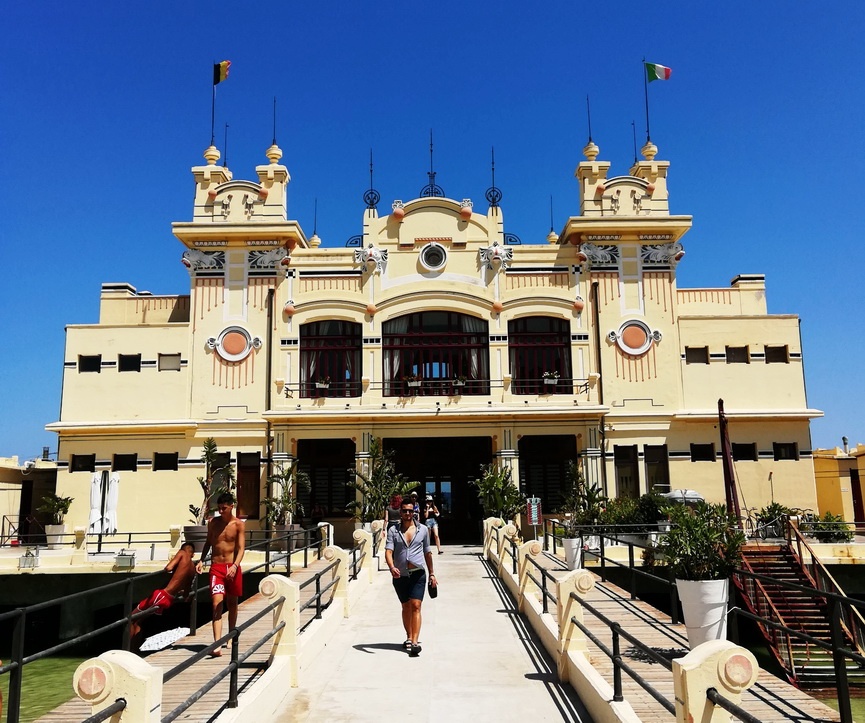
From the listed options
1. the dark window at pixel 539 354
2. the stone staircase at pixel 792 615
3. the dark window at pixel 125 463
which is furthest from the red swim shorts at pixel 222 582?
the dark window at pixel 125 463

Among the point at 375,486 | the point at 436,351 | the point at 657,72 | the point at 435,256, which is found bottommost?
the point at 375,486

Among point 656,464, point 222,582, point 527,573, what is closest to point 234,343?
point 656,464

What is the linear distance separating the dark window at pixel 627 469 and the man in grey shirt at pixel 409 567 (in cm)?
1829

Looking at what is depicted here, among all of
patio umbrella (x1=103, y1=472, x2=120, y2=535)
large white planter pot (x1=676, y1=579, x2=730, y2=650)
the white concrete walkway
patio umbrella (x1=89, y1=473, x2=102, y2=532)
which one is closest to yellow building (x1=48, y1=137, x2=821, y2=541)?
patio umbrella (x1=103, y1=472, x2=120, y2=535)

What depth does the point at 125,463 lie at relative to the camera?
1083 inches

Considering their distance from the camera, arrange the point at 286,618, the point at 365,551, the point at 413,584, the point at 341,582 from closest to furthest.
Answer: the point at 286,618
the point at 413,584
the point at 341,582
the point at 365,551

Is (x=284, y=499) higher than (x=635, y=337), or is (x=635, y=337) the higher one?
(x=635, y=337)

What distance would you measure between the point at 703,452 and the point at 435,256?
11.7 metres

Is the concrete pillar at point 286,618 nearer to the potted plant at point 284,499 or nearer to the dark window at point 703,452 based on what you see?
the potted plant at point 284,499

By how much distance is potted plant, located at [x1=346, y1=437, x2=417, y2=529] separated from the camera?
24.7 metres

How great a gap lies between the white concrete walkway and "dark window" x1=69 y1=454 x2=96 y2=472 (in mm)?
17125

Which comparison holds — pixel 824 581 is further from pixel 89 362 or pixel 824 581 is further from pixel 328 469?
pixel 89 362

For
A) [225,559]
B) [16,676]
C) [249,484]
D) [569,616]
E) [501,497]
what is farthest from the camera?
[249,484]

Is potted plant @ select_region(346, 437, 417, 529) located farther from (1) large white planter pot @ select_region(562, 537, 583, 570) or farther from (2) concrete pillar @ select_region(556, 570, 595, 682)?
(2) concrete pillar @ select_region(556, 570, 595, 682)
